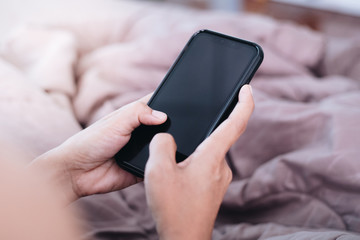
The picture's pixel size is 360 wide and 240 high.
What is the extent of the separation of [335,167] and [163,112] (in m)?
0.29

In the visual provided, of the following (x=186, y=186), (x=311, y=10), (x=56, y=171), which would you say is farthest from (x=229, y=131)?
(x=311, y=10)

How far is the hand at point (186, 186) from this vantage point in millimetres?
337

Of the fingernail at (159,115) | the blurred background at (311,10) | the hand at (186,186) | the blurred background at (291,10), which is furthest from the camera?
the blurred background at (311,10)

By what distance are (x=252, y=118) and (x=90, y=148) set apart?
0.33 m

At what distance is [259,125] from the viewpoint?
0.63m

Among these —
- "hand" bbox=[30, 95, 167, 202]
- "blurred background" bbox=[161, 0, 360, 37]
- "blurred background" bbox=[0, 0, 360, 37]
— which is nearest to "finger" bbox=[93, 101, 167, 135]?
"hand" bbox=[30, 95, 167, 202]

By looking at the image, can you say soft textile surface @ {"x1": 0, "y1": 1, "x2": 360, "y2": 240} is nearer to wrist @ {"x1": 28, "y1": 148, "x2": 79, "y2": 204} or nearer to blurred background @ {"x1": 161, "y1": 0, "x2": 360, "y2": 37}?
wrist @ {"x1": 28, "y1": 148, "x2": 79, "y2": 204}

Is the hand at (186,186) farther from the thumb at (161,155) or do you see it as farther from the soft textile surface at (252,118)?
the soft textile surface at (252,118)

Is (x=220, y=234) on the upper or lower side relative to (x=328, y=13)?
lower

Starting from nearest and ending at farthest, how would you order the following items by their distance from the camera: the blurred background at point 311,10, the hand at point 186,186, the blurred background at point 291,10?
the hand at point 186,186, the blurred background at point 291,10, the blurred background at point 311,10

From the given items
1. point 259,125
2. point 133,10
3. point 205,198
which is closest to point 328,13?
point 133,10

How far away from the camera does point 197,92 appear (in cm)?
48

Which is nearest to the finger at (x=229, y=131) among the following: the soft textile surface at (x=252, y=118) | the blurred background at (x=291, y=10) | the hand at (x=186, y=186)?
the hand at (x=186, y=186)

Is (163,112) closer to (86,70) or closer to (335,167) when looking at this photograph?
(335,167)
